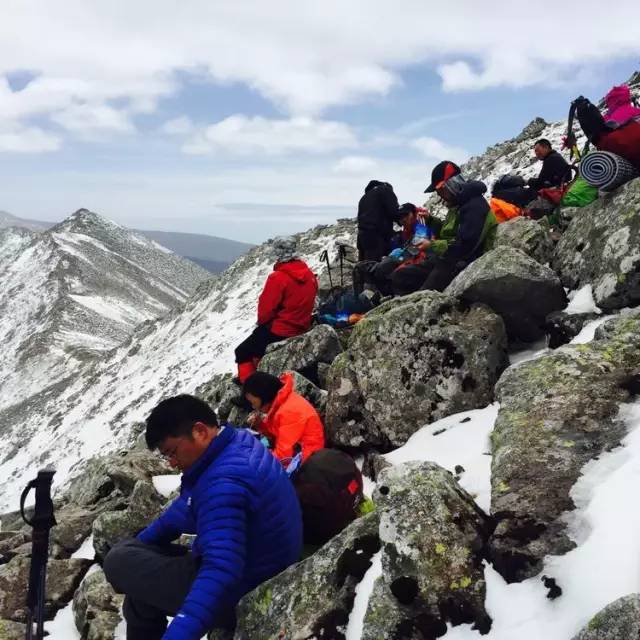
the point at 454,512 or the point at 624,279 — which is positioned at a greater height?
the point at 624,279

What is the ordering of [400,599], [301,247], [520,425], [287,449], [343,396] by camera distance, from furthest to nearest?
[301,247], [343,396], [287,449], [520,425], [400,599]

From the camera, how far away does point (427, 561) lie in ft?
14.8

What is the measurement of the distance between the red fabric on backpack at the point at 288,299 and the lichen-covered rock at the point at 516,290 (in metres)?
4.35

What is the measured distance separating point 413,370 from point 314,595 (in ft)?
16.4

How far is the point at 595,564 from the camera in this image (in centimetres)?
395

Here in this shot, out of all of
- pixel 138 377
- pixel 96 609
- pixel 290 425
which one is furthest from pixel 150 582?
pixel 138 377

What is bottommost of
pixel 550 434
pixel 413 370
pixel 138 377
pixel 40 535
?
pixel 138 377

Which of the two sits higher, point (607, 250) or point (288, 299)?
point (607, 250)

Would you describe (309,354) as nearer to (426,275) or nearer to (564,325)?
(426,275)

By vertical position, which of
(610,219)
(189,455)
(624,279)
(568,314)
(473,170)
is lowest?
(189,455)

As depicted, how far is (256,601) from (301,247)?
44075mm

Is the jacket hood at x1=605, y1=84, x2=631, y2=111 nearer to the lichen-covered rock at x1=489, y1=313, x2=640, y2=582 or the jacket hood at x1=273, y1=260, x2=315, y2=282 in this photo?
the lichen-covered rock at x1=489, y1=313, x2=640, y2=582

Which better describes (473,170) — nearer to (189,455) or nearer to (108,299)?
(189,455)

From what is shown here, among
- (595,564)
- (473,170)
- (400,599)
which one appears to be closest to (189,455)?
(400,599)
